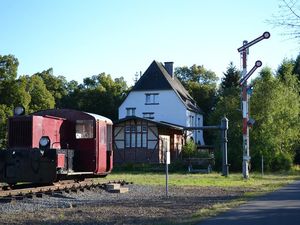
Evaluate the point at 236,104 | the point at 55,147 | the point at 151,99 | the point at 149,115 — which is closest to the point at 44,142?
the point at 55,147

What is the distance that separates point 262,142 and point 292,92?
9907 millimetres

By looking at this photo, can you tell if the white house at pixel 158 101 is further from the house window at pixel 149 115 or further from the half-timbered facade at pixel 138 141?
the half-timbered facade at pixel 138 141

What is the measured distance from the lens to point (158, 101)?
6569cm

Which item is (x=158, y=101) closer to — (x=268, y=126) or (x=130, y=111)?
(x=130, y=111)

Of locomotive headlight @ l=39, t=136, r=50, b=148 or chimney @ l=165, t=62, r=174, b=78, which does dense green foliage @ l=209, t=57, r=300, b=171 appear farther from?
locomotive headlight @ l=39, t=136, r=50, b=148

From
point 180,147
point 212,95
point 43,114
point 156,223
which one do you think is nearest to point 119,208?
point 156,223

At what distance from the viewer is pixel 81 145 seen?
22141 mm

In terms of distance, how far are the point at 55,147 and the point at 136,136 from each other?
33568mm

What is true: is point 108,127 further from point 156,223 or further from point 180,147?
point 180,147

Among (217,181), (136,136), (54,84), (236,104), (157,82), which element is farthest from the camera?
(54,84)

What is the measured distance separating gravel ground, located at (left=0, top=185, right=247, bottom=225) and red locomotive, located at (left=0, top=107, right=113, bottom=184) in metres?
1.52

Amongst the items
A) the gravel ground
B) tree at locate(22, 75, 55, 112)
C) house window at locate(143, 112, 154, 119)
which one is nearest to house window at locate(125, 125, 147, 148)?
house window at locate(143, 112, 154, 119)

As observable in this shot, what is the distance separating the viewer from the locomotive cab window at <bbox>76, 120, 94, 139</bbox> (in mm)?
→ 22172

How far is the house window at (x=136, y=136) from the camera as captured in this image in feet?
179
